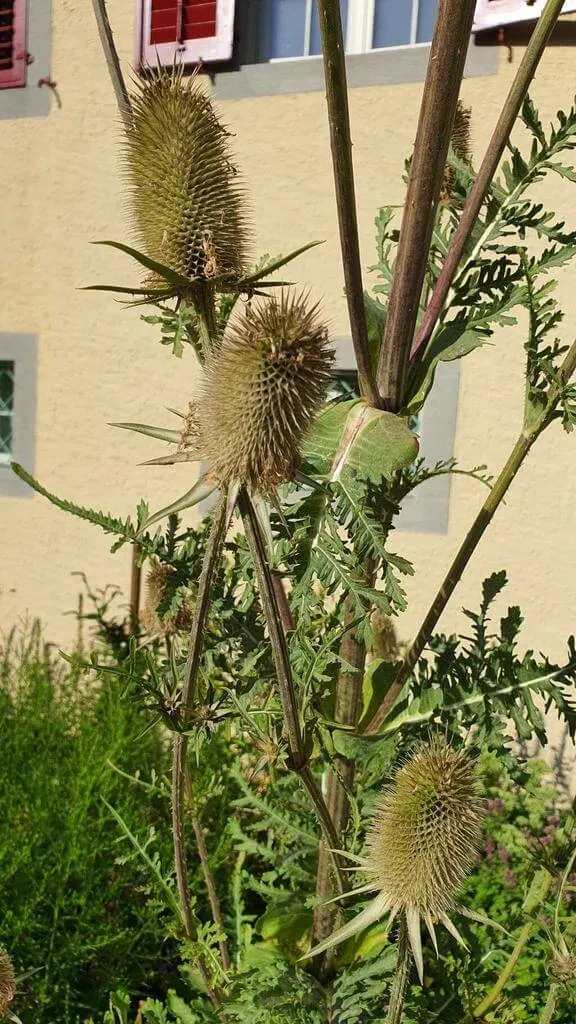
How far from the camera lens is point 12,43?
4.29 meters

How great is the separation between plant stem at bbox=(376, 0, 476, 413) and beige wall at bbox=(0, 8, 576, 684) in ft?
8.82

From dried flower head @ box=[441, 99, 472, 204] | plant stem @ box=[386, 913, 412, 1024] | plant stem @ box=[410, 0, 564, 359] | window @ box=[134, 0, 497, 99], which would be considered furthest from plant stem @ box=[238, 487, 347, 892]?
window @ box=[134, 0, 497, 99]

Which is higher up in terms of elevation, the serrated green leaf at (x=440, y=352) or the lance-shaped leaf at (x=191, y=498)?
the serrated green leaf at (x=440, y=352)

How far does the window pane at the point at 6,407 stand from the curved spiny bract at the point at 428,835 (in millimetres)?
4271

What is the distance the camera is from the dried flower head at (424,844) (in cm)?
111

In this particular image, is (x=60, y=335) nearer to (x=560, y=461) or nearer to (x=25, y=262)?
(x=25, y=262)

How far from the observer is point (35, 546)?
4824mm

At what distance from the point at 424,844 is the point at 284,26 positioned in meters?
3.95

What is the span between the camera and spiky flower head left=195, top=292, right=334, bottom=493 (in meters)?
0.87

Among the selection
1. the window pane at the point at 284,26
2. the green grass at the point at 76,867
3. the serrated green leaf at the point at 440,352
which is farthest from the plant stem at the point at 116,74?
the window pane at the point at 284,26

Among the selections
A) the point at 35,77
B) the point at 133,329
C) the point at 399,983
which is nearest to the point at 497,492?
the point at 399,983

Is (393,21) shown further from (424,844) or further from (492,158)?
(424,844)

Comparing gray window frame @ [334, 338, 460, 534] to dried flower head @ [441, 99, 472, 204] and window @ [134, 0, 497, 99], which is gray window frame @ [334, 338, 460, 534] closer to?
window @ [134, 0, 497, 99]

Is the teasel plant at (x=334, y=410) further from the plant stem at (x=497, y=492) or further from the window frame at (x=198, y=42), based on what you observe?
the window frame at (x=198, y=42)
